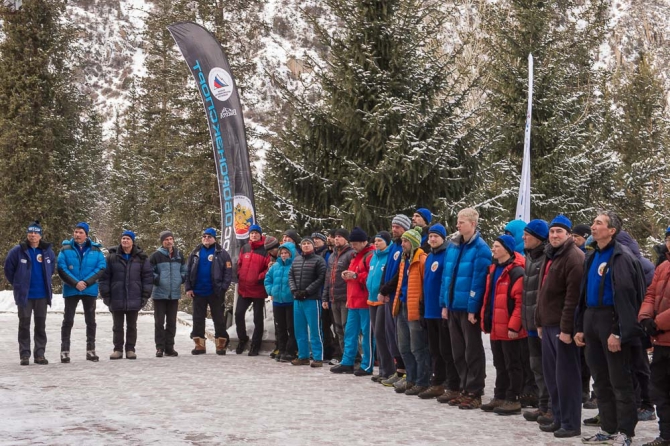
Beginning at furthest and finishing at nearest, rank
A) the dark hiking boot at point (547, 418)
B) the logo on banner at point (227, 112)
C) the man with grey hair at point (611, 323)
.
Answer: the logo on banner at point (227, 112), the dark hiking boot at point (547, 418), the man with grey hair at point (611, 323)

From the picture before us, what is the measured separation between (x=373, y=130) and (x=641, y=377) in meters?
7.88

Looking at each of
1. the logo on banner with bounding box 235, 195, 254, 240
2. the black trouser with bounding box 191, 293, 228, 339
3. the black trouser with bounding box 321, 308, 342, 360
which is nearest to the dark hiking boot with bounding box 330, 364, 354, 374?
the black trouser with bounding box 321, 308, 342, 360

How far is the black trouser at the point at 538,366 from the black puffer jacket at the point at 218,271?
726 cm

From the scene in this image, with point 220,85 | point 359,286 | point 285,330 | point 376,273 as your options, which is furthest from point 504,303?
point 220,85

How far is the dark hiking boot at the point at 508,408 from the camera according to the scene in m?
8.23

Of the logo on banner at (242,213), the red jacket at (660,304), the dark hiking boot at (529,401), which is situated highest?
the logo on banner at (242,213)

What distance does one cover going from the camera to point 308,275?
1266 centimetres

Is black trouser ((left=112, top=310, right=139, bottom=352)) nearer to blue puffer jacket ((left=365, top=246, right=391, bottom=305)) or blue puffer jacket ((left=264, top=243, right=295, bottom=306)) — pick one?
blue puffer jacket ((left=264, top=243, right=295, bottom=306))

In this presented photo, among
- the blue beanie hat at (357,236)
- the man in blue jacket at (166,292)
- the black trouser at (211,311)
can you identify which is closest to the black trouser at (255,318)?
the black trouser at (211,311)

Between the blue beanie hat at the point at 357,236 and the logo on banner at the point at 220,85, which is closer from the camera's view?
the blue beanie hat at the point at 357,236

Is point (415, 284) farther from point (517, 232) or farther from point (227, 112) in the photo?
point (227, 112)

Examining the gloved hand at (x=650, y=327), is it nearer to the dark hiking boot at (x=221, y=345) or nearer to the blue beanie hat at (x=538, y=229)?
the blue beanie hat at (x=538, y=229)

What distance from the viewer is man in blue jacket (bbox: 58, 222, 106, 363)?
12789 mm

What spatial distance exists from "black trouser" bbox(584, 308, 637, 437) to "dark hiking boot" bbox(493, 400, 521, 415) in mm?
1405
